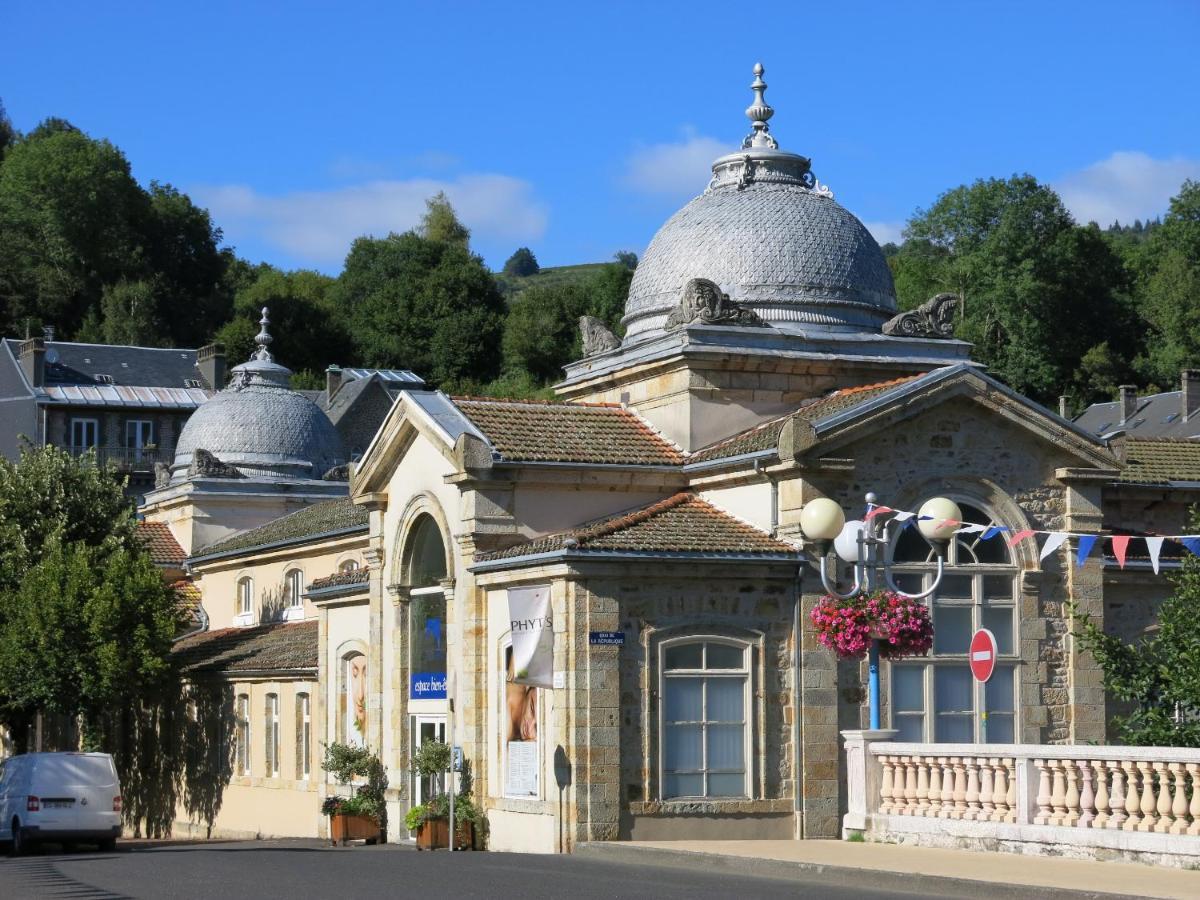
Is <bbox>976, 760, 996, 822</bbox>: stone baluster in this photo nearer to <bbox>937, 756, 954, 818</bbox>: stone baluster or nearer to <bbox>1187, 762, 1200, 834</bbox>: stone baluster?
<bbox>937, 756, 954, 818</bbox>: stone baluster

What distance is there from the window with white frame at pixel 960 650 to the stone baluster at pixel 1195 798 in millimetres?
9053

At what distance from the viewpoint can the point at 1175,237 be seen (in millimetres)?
91125

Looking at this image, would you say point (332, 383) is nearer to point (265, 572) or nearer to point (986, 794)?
point (265, 572)

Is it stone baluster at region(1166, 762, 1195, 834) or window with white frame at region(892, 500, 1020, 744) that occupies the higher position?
window with white frame at region(892, 500, 1020, 744)

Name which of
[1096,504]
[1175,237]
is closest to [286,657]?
[1096,504]

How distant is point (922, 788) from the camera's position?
22.8 metres

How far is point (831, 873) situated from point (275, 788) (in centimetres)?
2080

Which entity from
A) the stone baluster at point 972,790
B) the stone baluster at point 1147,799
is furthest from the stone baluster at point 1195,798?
the stone baluster at point 972,790

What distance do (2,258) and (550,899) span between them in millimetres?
92292

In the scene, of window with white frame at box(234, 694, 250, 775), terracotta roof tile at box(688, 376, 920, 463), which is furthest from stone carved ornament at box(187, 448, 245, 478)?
terracotta roof tile at box(688, 376, 920, 463)

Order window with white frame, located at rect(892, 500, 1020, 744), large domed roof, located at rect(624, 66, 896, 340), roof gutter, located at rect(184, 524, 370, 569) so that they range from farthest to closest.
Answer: roof gutter, located at rect(184, 524, 370, 569), large domed roof, located at rect(624, 66, 896, 340), window with white frame, located at rect(892, 500, 1020, 744)

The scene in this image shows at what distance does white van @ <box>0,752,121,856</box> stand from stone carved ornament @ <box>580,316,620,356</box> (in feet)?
33.0

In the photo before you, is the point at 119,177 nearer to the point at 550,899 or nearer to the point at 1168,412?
the point at 1168,412

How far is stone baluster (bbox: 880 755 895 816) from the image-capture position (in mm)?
23516
